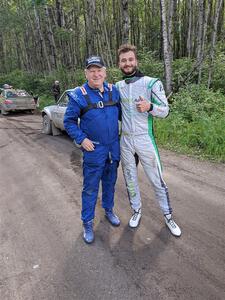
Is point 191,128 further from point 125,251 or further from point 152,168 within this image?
point 125,251

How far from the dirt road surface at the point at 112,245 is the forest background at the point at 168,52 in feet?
6.41

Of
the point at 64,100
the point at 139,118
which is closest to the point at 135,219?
the point at 139,118

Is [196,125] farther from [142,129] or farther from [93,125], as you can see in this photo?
[93,125]

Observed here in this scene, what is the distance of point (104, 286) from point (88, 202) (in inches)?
38.6

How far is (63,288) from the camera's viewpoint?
2510mm

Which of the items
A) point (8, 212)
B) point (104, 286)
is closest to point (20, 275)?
point (104, 286)

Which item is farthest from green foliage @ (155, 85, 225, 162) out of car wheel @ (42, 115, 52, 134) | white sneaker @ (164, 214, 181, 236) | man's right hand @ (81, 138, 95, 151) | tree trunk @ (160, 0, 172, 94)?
man's right hand @ (81, 138, 95, 151)

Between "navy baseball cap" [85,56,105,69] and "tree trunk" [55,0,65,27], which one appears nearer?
"navy baseball cap" [85,56,105,69]

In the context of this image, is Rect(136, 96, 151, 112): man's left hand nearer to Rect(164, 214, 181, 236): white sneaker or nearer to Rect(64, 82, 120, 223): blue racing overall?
Rect(64, 82, 120, 223): blue racing overall

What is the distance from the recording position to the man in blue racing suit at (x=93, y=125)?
2.91 meters

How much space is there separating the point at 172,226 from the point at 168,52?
7.72 m

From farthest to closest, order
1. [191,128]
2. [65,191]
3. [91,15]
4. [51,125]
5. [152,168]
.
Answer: [91,15], [51,125], [191,128], [65,191], [152,168]

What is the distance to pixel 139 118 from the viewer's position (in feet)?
10.1

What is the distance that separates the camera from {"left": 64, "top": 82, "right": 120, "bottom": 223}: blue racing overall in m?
2.91
